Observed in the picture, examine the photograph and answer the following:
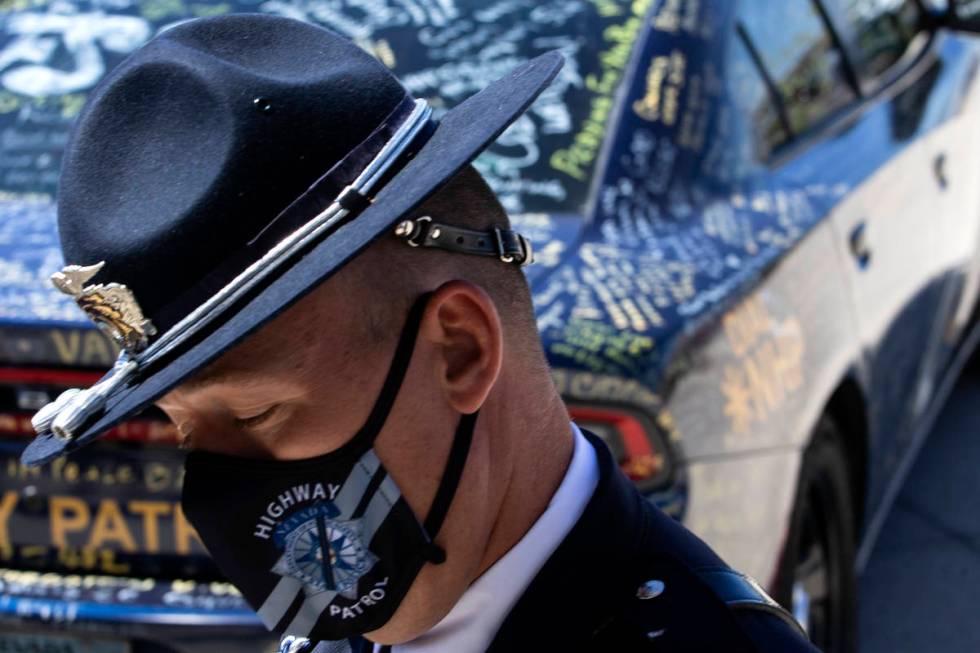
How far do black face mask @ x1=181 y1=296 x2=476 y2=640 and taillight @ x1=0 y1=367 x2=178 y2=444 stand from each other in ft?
4.30

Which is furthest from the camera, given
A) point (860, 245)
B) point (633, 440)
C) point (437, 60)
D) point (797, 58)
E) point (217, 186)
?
point (797, 58)

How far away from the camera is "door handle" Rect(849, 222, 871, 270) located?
3.49 metres

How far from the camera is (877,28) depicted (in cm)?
452

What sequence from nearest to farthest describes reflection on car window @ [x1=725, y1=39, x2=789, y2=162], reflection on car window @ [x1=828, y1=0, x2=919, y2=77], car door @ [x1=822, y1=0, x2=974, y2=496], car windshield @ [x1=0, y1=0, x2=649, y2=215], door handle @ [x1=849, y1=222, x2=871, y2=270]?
car windshield @ [x1=0, y1=0, x2=649, y2=215], reflection on car window @ [x1=725, y1=39, x2=789, y2=162], door handle @ [x1=849, y1=222, x2=871, y2=270], car door @ [x1=822, y1=0, x2=974, y2=496], reflection on car window @ [x1=828, y1=0, x2=919, y2=77]

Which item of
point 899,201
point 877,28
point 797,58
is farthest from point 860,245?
point 877,28

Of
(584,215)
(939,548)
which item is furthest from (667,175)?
(939,548)

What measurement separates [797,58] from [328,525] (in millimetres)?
2732

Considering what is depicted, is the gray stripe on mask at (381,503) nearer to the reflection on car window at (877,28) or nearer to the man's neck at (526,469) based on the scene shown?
the man's neck at (526,469)

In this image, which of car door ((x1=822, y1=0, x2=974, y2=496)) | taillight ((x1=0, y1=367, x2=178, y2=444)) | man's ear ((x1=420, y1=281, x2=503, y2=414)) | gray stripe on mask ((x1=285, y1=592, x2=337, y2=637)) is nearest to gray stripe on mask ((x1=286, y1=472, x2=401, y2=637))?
gray stripe on mask ((x1=285, y1=592, x2=337, y2=637))

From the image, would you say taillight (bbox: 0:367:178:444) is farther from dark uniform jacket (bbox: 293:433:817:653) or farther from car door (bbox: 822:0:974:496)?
car door (bbox: 822:0:974:496)

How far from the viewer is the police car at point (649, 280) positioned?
271cm

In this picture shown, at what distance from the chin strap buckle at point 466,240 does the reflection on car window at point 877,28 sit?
9.62ft

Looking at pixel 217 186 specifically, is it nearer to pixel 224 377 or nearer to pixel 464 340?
pixel 224 377

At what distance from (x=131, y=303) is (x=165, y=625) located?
1597 mm
